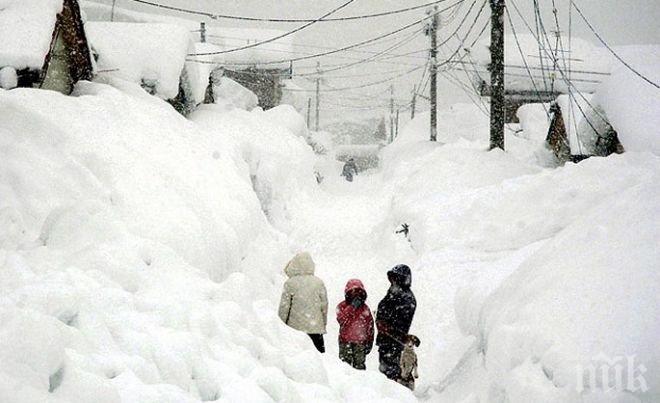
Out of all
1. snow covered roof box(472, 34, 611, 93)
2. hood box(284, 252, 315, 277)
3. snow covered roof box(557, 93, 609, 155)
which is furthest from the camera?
snow covered roof box(472, 34, 611, 93)

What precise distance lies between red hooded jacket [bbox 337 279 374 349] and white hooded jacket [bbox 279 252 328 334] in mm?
267

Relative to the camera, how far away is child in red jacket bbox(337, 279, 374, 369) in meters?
5.59

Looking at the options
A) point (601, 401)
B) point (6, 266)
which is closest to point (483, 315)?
point (601, 401)

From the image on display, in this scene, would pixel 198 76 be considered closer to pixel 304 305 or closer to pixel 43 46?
pixel 43 46

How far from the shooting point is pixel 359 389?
3779mm

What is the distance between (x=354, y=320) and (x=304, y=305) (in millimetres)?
612

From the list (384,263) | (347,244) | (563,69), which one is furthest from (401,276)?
(563,69)

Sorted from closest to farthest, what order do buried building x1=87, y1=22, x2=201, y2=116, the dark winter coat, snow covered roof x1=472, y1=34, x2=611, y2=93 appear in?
the dark winter coat, buried building x1=87, y1=22, x2=201, y2=116, snow covered roof x1=472, y1=34, x2=611, y2=93

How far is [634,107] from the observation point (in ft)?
40.9

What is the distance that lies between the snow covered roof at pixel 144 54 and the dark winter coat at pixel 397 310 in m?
9.31

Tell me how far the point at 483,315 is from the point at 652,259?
1.92 metres

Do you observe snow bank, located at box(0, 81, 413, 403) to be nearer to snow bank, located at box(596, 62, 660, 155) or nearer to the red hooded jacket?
the red hooded jacket

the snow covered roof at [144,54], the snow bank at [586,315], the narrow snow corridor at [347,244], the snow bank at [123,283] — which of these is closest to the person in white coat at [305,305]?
the snow bank at [123,283]

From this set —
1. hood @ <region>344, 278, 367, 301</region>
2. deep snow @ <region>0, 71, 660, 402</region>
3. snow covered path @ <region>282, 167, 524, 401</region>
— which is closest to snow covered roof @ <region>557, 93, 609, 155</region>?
deep snow @ <region>0, 71, 660, 402</region>
